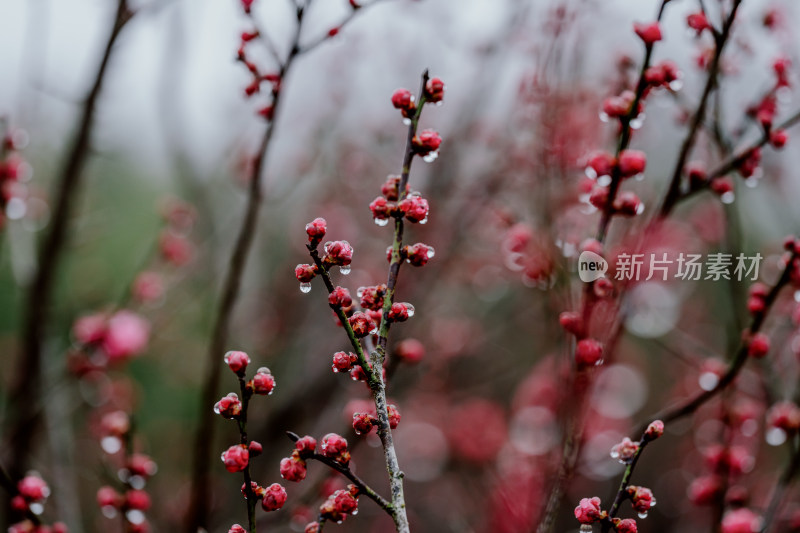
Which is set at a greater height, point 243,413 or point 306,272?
point 306,272

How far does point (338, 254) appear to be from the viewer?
774 mm

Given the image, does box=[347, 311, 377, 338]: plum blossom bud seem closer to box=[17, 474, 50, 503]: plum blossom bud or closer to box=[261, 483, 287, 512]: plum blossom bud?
box=[261, 483, 287, 512]: plum blossom bud

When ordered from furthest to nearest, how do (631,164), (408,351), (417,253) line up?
1. (408,351)
2. (631,164)
3. (417,253)

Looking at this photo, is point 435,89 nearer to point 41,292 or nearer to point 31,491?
point 31,491

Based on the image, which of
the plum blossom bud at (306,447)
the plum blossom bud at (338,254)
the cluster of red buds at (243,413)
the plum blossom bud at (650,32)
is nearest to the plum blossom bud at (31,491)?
the cluster of red buds at (243,413)

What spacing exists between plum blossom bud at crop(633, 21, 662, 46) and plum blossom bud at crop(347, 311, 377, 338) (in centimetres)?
61

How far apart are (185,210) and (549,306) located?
1292mm

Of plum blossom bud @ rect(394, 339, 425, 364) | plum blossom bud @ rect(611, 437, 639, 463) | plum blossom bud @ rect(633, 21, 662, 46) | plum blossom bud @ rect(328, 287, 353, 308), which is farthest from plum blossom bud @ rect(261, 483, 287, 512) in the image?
plum blossom bud @ rect(633, 21, 662, 46)

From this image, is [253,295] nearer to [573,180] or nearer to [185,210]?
[185,210]

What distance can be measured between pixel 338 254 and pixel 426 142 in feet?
0.69

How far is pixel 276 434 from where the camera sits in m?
2.81

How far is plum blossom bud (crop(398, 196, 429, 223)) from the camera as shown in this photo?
2.65ft

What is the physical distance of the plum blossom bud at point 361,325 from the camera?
2.56 feet

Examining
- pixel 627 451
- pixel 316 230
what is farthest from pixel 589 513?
pixel 316 230
